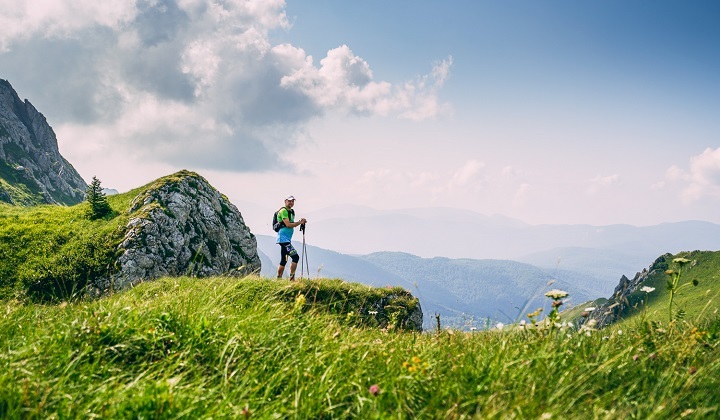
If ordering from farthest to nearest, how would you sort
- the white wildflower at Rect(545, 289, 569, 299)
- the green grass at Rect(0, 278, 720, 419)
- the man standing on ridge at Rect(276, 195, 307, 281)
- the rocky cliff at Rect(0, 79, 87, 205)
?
1. the rocky cliff at Rect(0, 79, 87, 205)
2. the man standing on ridge at Rect(276, 195, 307, 281)
3. the white wildflower at Rect(545, 289, 569, 299)
4. the green grass at Rect(0, 278, 720, 419)

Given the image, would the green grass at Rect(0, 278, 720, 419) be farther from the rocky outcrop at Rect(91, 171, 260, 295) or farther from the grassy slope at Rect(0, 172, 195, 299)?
the grassy slope at Rect(0, 172, 195, 299)

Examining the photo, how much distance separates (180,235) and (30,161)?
149 m

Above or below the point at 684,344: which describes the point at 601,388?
below

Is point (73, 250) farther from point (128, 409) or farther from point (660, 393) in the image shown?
point (660, 393)

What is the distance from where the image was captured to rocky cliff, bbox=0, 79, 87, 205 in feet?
365

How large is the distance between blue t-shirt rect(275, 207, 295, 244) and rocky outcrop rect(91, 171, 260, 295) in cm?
523

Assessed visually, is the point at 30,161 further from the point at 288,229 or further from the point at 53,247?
the point at 288,229

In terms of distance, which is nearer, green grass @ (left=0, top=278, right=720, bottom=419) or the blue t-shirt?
green grass @ (left=0, top=278, right=720, bottom=419)

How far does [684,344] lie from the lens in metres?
4.57

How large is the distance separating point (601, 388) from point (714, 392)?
101 centimetres

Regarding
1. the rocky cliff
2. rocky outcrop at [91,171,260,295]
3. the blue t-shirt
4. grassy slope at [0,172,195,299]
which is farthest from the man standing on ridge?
the rocky cliff

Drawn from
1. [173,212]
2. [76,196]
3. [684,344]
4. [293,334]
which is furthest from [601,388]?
[76,196]

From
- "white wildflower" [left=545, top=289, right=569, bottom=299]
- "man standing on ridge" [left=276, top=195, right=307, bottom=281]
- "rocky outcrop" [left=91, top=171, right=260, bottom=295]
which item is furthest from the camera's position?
"rocky outcrop" [left=91, top=171, right=260, bottom=295]

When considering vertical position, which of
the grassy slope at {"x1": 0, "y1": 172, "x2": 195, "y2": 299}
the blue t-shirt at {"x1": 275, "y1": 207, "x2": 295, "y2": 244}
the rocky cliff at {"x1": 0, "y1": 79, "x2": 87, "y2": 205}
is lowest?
the grassy slope at {"x1": 0, "y1": 172, "x2": 195, "y2": 299}
